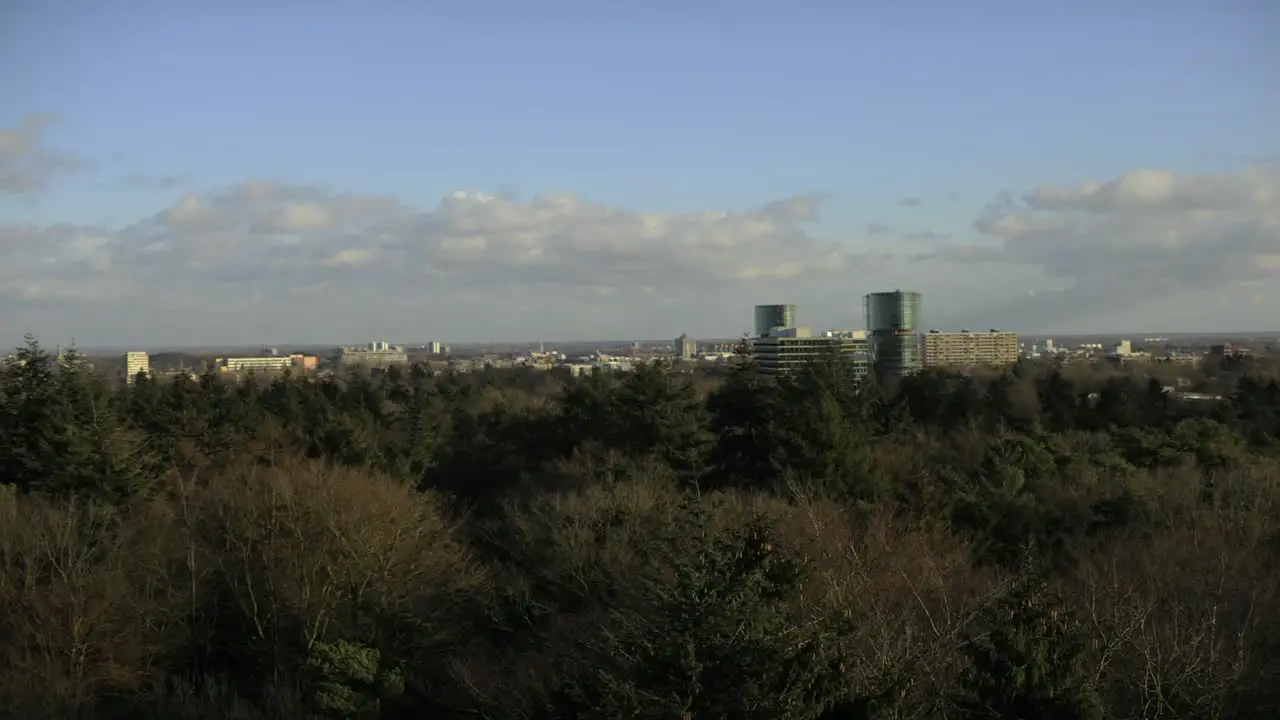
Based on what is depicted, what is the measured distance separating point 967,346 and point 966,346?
106 mm

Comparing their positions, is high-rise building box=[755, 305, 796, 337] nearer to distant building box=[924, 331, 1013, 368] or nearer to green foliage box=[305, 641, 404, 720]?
distant building box=[924, 331, 1013, 368]

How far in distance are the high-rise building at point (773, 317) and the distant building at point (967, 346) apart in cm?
1423

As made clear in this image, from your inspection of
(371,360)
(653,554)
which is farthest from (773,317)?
(653,554)

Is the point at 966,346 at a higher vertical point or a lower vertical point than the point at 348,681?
higher

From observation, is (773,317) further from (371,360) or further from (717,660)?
(717,660)

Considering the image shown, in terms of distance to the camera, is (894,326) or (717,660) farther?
(894,326)

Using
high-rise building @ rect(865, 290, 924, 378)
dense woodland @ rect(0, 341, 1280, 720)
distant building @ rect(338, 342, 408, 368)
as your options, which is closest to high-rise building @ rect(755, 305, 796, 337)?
high-rise building @ rect(865, 290, 924, 378)

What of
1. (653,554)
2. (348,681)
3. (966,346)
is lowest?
(348,681)

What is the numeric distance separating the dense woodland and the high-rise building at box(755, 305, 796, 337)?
5822 centimetres

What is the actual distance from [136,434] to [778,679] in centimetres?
2529

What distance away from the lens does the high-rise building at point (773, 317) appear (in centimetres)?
9894

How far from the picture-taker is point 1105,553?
2264 centimetres

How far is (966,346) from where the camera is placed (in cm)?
10712

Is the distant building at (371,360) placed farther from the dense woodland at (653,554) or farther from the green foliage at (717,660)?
the green foliage at (717,660)
